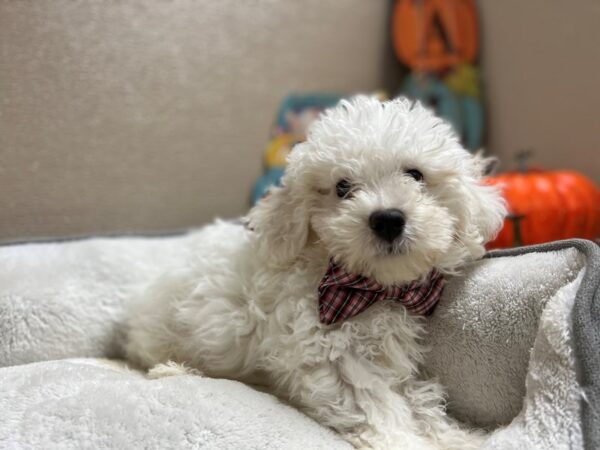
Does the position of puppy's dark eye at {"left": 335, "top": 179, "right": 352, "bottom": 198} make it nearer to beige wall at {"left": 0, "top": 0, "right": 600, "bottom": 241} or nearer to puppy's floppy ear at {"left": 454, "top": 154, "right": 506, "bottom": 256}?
puppy's floppy ear at {"left": 454, "top": 154, "right": 506, "bottom": 256}

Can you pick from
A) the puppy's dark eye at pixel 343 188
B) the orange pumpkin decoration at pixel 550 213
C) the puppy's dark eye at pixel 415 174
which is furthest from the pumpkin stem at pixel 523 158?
the puppy's dark eye at pixel 343 188

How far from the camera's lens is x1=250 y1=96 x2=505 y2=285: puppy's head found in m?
1.17

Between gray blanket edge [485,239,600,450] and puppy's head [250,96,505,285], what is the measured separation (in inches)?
11.1

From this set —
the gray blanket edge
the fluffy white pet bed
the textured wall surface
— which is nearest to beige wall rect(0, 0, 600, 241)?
the textured wall surface

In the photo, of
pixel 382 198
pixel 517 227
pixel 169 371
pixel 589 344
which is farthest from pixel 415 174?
pixel 517 227

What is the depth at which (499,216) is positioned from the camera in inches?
52.2

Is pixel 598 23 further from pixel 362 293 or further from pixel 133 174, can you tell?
pixel 133 174

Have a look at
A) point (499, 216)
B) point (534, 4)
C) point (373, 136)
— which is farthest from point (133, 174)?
point (534, 4)

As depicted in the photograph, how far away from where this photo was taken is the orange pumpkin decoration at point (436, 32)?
9.09ft

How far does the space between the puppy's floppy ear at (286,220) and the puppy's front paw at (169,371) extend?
0.35 meters

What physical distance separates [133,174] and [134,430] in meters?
1.37

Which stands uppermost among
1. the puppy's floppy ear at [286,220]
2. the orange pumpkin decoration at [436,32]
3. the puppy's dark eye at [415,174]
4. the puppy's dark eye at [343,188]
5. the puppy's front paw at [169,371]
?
the orange pumpkin decoration at [436,32]

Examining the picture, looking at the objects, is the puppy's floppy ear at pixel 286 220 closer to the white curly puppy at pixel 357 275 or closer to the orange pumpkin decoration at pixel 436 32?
the white curly puppy at pixel 357 275

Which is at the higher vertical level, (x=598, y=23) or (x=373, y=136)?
(x=598, y=23)
